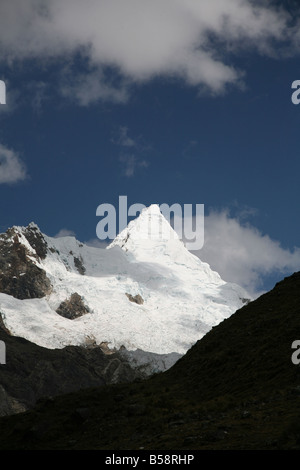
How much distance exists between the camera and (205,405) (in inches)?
1387

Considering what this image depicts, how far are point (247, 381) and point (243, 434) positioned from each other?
449 inches

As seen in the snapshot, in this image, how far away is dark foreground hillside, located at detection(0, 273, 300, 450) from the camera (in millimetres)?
27703

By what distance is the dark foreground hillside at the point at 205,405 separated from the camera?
27.7 metres

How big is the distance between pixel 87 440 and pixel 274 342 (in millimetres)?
15368

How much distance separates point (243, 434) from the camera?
26.6m

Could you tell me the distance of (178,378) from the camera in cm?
4675

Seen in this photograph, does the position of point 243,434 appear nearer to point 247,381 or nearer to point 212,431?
point 212,431
